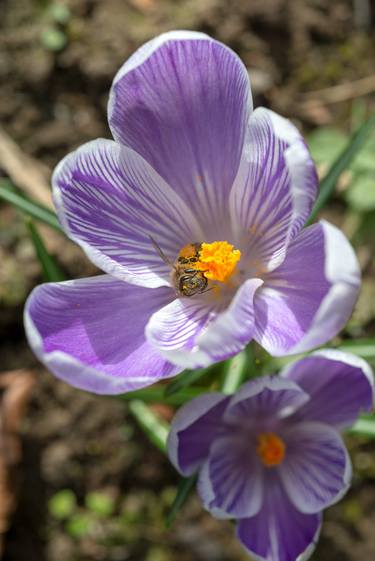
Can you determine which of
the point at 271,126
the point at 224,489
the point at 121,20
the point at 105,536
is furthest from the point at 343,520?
the point at 121,20

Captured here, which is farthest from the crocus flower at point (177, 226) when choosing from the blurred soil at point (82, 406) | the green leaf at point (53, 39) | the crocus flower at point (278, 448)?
the green leaf at point (53, 39)

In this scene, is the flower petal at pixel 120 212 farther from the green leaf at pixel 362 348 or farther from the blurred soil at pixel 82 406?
the blurred soil at pixel 82 406

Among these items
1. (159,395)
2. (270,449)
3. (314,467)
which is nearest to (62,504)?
(159,395)

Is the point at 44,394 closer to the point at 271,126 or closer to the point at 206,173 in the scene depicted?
the point at 206,173

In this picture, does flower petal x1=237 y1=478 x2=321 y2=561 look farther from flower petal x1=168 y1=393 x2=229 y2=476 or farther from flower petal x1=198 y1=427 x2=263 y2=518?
flower petal x1=168 y1=393 x2=229 y2=476

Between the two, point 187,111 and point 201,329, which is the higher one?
point 187,111

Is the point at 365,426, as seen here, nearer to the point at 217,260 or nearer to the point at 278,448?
the point at 278,448
